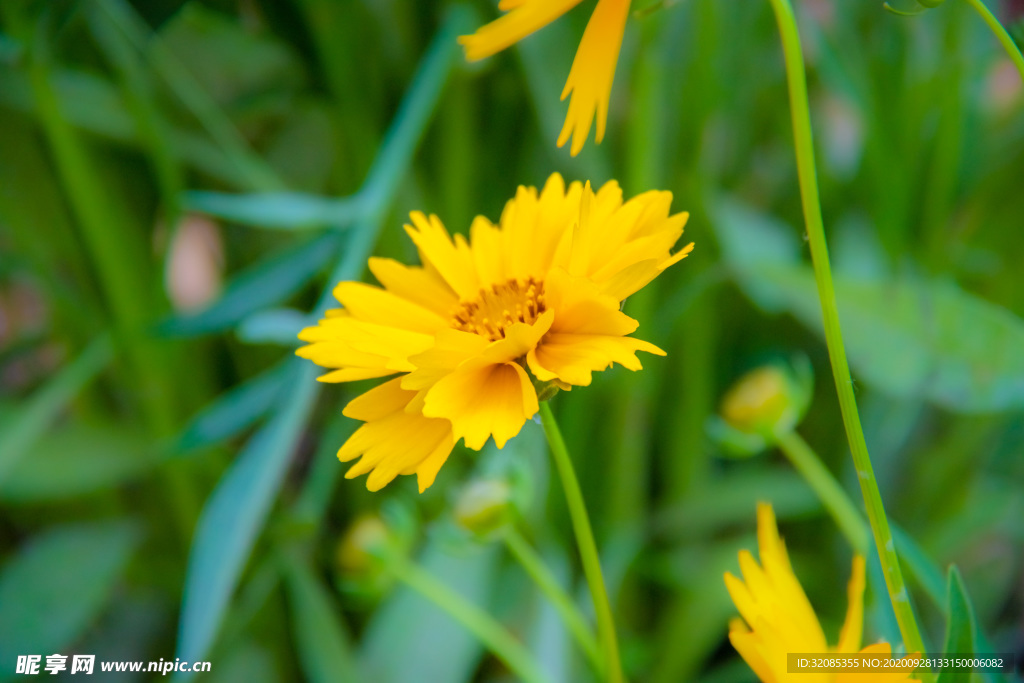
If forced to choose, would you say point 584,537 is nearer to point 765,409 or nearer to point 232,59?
point 765,409

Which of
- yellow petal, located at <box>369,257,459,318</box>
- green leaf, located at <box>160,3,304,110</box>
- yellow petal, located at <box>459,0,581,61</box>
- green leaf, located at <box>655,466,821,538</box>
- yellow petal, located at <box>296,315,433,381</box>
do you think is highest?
green leaf, located at <box>160,3,304,110</box>

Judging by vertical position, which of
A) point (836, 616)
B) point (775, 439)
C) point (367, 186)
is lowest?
point (836, 616)

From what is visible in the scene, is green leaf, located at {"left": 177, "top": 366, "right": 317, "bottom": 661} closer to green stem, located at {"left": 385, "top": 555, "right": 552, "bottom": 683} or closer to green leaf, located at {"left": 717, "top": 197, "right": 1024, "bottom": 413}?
green stem, located at {"left": 385, "top": 555, "right": 552, "bottom": 683}

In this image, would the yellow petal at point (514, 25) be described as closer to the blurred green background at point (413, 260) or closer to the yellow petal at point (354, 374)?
the yellow petal at point (354, 374)

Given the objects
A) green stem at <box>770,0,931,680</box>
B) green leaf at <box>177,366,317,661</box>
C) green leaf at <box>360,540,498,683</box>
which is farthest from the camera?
green leaf at <box>360,540,498,683</box>

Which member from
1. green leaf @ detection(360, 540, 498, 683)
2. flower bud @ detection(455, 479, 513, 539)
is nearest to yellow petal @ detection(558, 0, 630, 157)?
flower bud @ detection(455, 479, 513, 539)

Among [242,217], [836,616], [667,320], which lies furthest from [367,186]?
[836,616]

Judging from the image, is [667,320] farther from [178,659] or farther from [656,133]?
[178,659]
